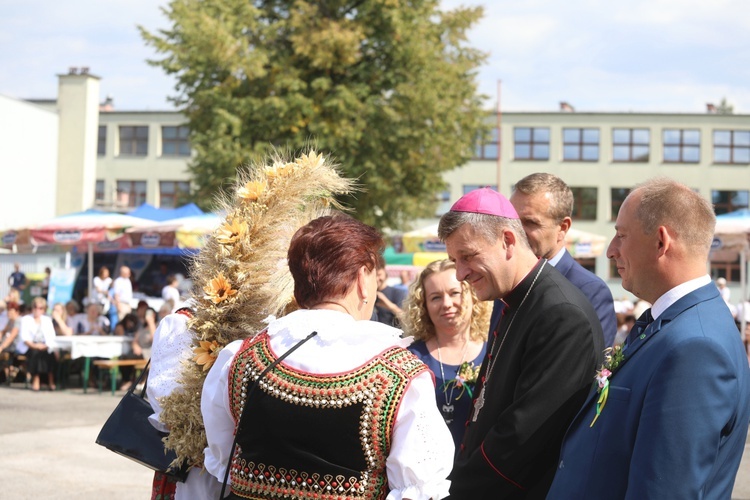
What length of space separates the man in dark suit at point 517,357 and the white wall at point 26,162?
119 ft

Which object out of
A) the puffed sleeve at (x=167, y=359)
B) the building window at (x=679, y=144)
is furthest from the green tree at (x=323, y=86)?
the building window at (x=679, y=144)

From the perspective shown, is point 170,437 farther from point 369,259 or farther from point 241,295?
point 369,259

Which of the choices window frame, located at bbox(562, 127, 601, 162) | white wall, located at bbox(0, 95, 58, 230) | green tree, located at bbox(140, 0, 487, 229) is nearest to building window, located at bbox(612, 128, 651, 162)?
window frame, located at bbox(562, 127, 601, 162)

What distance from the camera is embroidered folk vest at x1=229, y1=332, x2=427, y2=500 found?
2488 millimetres

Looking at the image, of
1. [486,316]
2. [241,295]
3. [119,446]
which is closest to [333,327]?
[241,295]

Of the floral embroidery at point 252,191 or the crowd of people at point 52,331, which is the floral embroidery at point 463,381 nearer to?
the floral embroidery at point 252,191

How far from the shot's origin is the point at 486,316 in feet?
16.2

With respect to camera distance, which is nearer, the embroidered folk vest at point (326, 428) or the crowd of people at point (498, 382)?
the crowd of people at point (498, 382)

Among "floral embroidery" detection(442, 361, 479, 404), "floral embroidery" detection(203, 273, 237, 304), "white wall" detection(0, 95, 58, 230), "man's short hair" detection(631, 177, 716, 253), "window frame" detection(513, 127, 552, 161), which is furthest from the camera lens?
"window frame" detection(513, 127, 552, 161)

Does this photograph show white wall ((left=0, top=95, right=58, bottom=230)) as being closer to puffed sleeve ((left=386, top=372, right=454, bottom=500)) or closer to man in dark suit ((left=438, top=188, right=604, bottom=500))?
man in dark suit ((left=438, top=188, right=604, bottom=500))

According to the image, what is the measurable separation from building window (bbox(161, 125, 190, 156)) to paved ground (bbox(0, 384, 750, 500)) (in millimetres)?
40821

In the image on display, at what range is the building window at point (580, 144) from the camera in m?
48.7

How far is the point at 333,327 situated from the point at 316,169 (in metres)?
1.00

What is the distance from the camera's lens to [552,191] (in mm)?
4340
